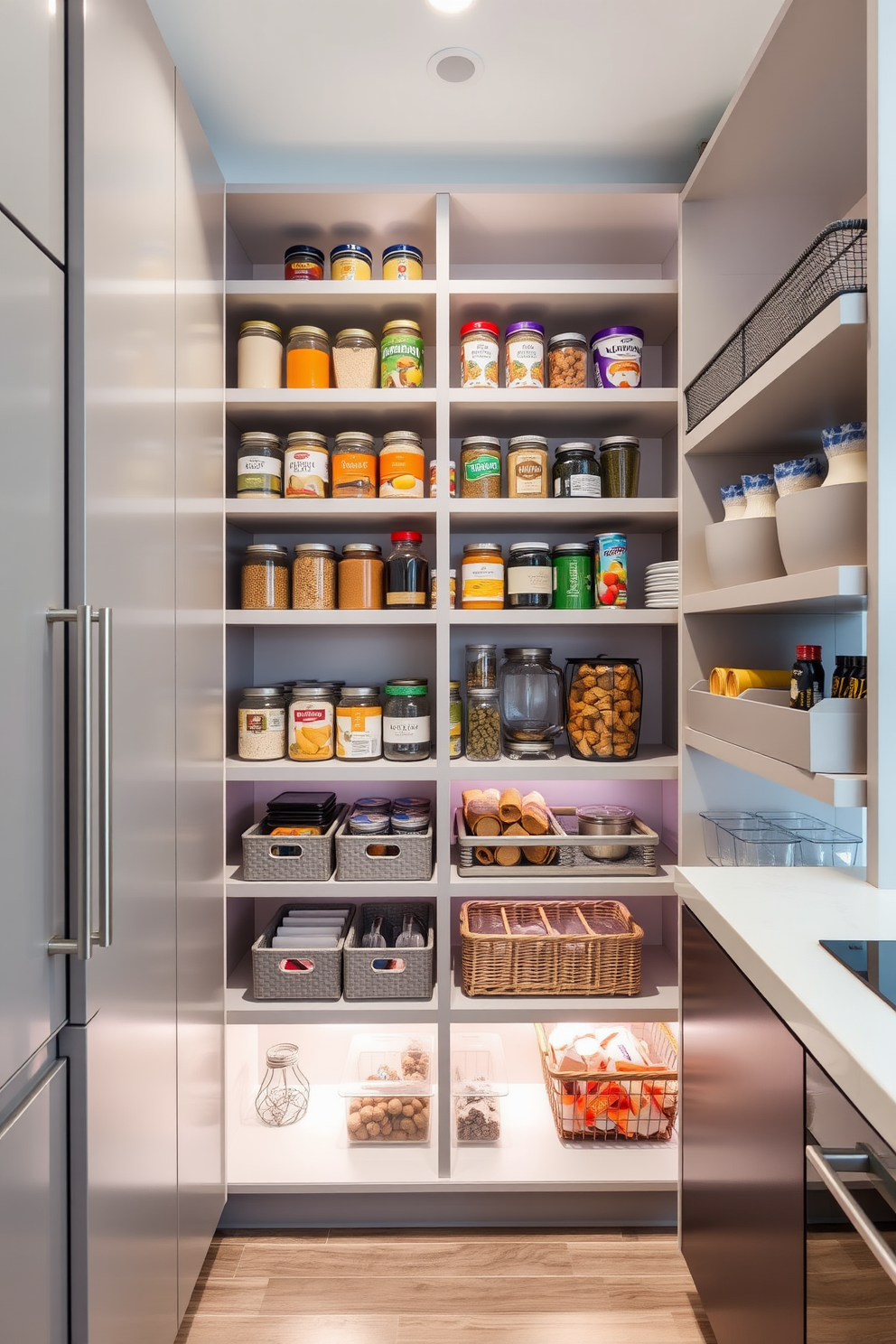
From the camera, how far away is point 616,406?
178 cm

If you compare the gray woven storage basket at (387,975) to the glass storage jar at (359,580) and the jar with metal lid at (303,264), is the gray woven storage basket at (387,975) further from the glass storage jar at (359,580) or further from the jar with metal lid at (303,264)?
the jar with metal lid at (303,264)

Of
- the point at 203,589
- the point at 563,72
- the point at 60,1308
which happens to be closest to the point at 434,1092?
the point at 60,1308

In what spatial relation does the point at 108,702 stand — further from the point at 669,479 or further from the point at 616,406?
the point at 669,479

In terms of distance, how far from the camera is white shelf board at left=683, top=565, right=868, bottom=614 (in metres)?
Answer: 1.00

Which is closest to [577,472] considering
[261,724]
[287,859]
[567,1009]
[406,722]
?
[406,722]

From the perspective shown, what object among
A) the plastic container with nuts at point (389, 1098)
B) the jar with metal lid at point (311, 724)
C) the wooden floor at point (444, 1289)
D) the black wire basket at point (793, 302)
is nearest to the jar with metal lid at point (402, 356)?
the black wire basket at point (793, 302)

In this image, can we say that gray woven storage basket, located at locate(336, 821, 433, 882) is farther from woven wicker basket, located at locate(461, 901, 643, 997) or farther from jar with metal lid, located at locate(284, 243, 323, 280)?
jar with metal lid, located at locate(284, 243, 323, 280)

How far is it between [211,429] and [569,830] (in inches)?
49.6

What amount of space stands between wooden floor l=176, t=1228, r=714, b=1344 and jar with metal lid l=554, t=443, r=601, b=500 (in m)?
1.70

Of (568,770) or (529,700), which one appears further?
(529,700)

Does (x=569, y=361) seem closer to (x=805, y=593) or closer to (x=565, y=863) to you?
(x=805, y=593)

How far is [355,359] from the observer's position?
5.92ft

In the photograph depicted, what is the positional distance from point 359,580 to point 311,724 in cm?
36

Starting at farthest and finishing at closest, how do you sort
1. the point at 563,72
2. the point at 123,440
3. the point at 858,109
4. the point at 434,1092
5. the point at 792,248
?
the point at 434,1092, the point at 792,248, the point at 563,72, the point at 858,109, the point at 123,440
